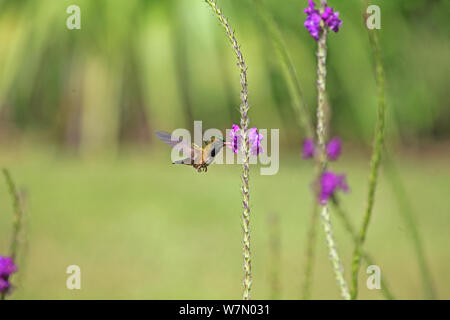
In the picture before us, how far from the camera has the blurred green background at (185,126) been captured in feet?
8.96

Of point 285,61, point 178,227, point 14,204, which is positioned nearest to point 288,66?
point 285,61

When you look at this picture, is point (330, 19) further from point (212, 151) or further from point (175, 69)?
point (175, 69)

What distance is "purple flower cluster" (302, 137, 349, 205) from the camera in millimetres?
787

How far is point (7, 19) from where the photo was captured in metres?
4.11

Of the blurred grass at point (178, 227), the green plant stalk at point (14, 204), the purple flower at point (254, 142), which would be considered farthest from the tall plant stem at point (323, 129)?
the blurred grass at point (178, 227)

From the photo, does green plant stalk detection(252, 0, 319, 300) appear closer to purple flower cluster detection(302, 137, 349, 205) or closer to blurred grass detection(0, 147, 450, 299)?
purple flower cluster detection(302, 137, 349, 205)

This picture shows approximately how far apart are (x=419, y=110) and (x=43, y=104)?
2806 millimetres

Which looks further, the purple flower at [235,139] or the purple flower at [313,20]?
the purple flower at [313,20]

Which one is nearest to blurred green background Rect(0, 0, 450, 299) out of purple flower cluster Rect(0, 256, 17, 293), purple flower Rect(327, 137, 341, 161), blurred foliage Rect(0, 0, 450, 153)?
blurred foliage Rect(0, 0, 450, 153)

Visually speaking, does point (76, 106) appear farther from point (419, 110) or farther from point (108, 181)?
point (419, 110)

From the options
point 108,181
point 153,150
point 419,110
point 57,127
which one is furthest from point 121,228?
point 419,110

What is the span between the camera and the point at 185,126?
13.3 feet

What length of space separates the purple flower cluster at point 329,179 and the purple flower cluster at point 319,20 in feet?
0.56

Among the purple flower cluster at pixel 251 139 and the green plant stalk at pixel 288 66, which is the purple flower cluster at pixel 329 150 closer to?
the green plant stalk at pixel 288 66
